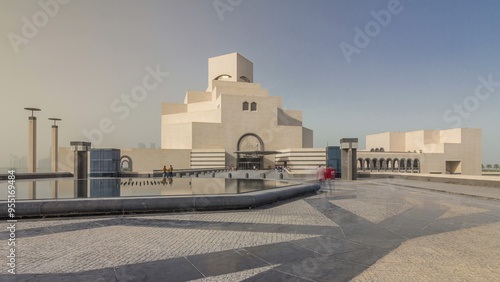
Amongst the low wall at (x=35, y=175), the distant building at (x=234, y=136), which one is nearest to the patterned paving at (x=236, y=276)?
the low wall at (x=35, y=175)

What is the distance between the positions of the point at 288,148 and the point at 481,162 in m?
58.2

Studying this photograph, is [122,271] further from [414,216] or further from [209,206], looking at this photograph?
[414,216]

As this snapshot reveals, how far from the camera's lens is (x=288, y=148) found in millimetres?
45906

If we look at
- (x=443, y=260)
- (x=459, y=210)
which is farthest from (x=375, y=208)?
(x=443, y=260)

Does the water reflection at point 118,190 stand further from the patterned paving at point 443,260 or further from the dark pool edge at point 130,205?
the patterned paving at point 443,260

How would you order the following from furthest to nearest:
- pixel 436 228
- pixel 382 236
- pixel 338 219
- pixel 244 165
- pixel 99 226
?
pixel 244 165
pixel 338 219
pixel 99 226
pixel 436 228
pixel 382 236

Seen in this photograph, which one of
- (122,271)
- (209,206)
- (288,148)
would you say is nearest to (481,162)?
(288,148)

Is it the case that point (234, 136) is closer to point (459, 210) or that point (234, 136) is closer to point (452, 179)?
point (452, 179)

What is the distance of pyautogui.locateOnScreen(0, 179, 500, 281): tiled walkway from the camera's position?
4117mm

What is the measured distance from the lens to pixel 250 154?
45.2m

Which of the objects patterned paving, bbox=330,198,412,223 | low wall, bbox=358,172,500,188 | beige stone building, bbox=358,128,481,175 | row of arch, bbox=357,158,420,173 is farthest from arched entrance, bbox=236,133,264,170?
patterned paving, bbox=330,198,412,223

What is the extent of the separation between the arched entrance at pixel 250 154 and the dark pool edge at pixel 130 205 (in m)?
34.9

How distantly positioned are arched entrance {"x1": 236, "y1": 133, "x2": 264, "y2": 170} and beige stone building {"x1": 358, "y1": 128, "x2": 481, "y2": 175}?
26.3m

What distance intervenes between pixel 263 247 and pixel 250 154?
131 feet
